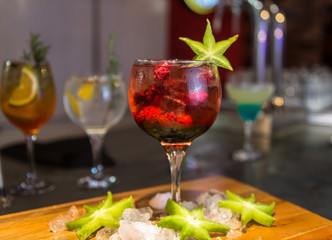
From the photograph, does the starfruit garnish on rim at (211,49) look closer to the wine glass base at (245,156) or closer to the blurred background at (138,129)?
the blurred background at (138,129)

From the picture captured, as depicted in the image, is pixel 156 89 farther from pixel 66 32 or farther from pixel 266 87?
pixel 66 32

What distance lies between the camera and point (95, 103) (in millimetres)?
1090

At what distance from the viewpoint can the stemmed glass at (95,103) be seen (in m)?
1.08

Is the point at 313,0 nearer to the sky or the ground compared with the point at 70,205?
nearer to the sky

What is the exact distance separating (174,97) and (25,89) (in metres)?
0.49

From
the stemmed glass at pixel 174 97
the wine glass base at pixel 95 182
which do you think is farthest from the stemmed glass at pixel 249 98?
the stemmed glass at pixel 174 97

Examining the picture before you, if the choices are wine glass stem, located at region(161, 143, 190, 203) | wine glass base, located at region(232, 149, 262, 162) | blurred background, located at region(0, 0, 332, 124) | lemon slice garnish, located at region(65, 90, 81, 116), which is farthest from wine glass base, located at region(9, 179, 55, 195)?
blurred background, located at region(0, 0, 332, 124)

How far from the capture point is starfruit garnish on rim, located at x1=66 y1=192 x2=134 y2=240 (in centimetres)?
68

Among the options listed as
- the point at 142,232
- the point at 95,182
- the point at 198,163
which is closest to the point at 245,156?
the point at 198,163

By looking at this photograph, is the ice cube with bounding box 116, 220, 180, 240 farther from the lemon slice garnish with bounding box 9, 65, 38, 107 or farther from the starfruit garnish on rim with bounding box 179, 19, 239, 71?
the lemon slice garnish with bounding box 9, 65, 38, 107

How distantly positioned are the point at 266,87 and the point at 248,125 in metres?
0.17

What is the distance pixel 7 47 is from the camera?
8.23ft

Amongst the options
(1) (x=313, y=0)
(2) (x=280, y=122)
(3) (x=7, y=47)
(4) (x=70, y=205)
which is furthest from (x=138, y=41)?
(1) (x=313, y=0)

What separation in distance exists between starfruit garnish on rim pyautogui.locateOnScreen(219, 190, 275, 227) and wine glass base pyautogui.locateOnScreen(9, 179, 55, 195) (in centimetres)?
52
